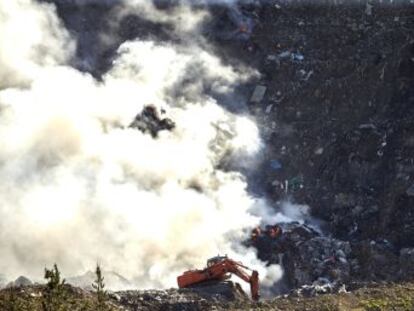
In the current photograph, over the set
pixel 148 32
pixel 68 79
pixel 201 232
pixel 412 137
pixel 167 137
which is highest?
pixel 148 32

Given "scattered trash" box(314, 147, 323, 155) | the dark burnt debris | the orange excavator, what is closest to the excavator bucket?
the orange excavator

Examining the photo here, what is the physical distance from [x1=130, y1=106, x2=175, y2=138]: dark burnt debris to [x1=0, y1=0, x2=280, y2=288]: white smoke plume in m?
0.24

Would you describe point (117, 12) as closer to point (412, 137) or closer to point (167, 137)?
point (167, 137)

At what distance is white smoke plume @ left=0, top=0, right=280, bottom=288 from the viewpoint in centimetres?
2227

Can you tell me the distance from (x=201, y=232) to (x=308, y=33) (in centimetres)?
858

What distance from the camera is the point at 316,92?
26.3 meters

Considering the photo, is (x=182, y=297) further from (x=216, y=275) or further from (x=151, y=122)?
(x=151, y=122)

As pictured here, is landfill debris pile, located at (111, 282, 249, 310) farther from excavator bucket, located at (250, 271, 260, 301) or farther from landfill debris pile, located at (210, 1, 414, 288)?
landfill debris pile, located at (210, 1, 414, 288)

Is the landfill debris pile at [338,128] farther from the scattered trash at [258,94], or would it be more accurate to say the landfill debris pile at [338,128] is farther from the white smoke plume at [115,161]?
the white smoke plume at [115,161]

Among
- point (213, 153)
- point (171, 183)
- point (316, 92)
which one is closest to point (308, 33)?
point (316, 92)

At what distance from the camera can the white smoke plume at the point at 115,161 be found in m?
22.3

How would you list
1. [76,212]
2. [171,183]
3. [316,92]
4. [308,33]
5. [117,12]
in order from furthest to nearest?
1. [117,12]
2. [308,33]
3. [316,92]
4. [171,183]
5. [76,212]

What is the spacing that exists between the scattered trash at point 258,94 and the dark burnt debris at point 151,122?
289 cm

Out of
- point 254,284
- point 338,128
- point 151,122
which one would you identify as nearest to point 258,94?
point 338,128
